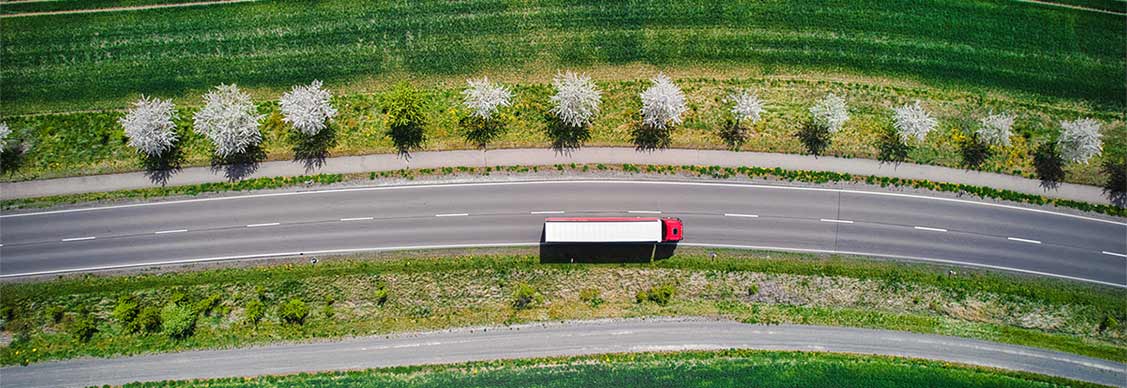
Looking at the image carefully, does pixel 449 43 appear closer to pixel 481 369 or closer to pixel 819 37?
pixel 481 369

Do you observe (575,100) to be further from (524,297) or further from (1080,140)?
(1080,140)

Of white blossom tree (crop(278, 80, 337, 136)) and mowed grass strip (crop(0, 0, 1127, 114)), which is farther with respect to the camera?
mowed grass strip (crop(0, 0, 1127, 114))

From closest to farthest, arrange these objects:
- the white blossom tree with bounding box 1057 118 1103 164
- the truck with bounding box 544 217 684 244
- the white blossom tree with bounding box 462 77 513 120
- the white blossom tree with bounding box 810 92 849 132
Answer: the truck with bounding box 544 217 684 244 → the white blossom tree with bounding box 1057 118 1103 164 → the white blossom tree with bounding box 462 77 513 120 → the white blossom tree with bounding box 810 92 849 132

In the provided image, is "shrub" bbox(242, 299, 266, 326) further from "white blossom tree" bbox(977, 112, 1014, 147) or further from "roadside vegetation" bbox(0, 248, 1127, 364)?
"white blossom tree" bbox(977, 112, 1014, 147)

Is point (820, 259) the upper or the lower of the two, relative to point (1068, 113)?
lower

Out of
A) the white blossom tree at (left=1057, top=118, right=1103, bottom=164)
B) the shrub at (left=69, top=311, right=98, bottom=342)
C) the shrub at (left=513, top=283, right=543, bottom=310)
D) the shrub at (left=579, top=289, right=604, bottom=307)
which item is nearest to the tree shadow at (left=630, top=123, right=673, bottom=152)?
the shrub at (left=579, top=289, right=604, bottom=307)

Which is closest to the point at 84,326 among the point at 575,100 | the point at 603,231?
the point at 603,231

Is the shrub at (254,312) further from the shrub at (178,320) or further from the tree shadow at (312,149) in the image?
the tree shadow at (312,149)

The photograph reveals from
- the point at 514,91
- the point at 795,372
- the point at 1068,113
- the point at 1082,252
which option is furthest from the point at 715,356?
the point at 1068,113
